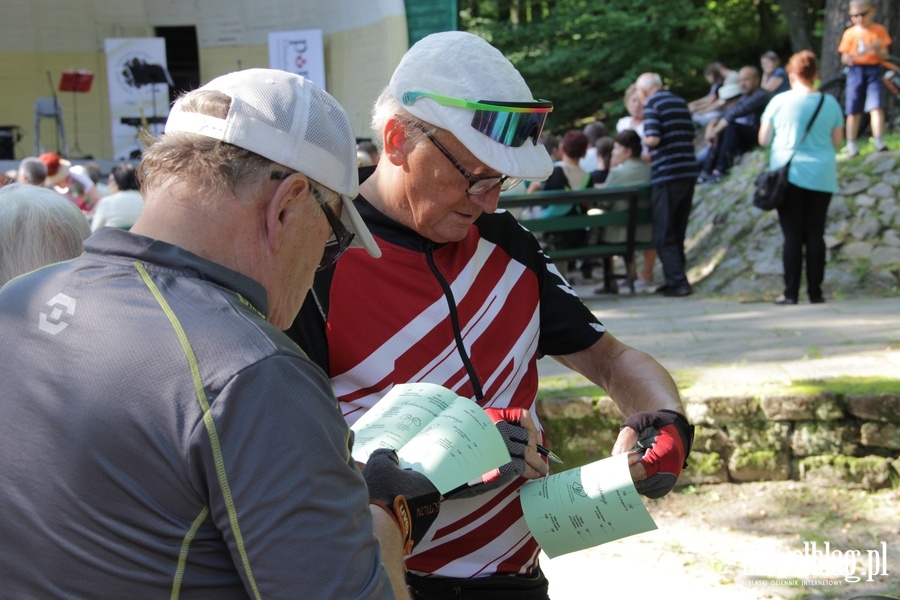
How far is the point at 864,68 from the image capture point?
1032cm

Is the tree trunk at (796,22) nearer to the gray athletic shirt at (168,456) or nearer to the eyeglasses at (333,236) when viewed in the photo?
the eyeglasses at (333,236)

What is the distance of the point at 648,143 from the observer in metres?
8.99

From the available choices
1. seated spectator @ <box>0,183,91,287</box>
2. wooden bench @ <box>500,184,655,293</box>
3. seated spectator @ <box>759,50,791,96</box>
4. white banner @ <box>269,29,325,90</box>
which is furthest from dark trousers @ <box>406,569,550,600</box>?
white banner @ <box>269,29,325,90</box>

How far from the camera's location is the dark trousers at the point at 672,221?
905 centimetres

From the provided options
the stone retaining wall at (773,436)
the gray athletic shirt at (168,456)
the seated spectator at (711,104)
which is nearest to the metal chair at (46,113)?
the seated spectator at (711,104)

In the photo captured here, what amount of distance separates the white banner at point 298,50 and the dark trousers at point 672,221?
988 cm

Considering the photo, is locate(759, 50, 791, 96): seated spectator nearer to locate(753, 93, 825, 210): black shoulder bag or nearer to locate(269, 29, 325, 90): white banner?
locate(753, 93, 825, 210): black shoulder bag

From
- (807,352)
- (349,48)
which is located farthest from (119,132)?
(807,352)

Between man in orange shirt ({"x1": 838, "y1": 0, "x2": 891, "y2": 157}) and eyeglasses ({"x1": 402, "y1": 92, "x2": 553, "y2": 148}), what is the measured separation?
9.08 m

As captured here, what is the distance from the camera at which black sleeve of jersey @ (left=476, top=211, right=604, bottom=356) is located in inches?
88.4

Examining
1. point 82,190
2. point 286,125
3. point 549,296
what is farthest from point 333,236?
point 82,190

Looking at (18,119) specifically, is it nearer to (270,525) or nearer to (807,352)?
(807,352)

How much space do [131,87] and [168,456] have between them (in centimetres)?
1997

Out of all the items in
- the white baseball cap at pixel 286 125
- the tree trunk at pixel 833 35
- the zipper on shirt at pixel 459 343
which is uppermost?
the tree trunk at pixel 833 35
